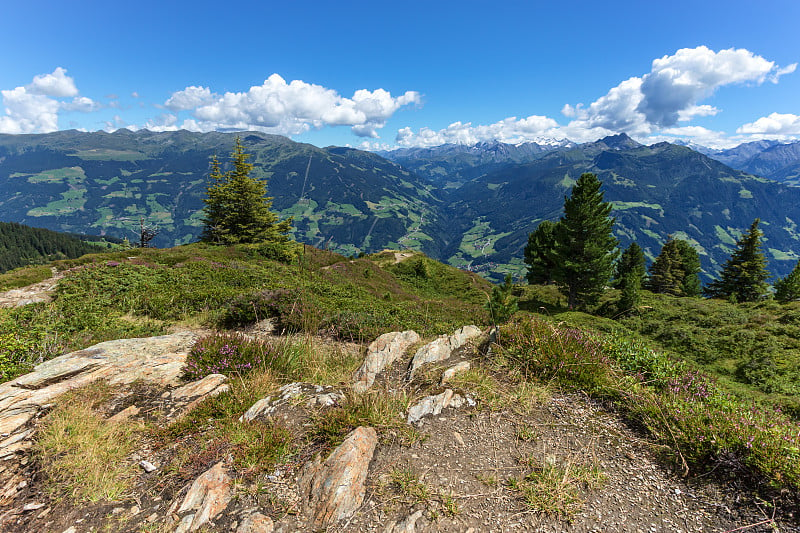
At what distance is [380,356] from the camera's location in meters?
6.71

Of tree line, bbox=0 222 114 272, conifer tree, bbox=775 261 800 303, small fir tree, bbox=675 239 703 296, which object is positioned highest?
conifer tree, bbox=775 261 800 303

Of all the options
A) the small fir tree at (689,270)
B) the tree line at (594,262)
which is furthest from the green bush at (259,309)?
the small fir tree at (689,270)

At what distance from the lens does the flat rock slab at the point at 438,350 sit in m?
6.28

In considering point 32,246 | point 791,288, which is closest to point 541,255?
point 791,288

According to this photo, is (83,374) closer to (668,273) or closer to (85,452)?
(85,452)

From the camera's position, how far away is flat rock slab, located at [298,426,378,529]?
3.13 m

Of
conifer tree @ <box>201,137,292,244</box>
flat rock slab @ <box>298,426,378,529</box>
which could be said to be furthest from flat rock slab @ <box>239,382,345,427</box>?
conifer tree @ <box>201,137,292,244</box>

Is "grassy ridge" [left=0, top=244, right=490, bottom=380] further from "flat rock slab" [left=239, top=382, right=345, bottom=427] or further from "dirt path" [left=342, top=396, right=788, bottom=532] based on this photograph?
"dirt path" [left=342, top=396, right=788, bottom=532]

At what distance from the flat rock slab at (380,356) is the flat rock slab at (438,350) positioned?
62 centimetres

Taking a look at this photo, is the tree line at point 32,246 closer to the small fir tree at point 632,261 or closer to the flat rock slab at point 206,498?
the flat rock slab at point 206,498

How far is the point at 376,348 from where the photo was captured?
719 centimetres

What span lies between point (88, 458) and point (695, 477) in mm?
6737

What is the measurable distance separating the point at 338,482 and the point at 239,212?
126 ft

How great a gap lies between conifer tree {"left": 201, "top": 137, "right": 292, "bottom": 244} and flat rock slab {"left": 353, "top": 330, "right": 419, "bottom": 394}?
3134 cm
